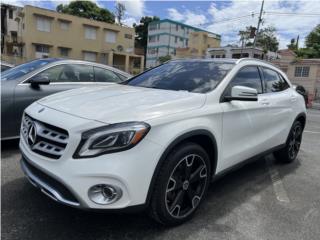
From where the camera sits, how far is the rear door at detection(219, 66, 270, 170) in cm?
323

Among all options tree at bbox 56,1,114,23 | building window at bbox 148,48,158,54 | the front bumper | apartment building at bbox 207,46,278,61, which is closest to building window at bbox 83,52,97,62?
tree at bbox 56,1,114,23

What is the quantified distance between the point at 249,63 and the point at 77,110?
2.45 meters

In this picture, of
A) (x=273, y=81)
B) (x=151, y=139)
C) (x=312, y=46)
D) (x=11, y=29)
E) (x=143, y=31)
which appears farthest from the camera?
(x=143, y=31)

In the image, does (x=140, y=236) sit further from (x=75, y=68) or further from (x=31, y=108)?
(x=75, y=68)

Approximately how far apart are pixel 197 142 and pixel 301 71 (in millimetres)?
36657

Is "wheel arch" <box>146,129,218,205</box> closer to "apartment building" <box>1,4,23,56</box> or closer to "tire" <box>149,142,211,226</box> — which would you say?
"tire" <box>149,142,211,226</box>

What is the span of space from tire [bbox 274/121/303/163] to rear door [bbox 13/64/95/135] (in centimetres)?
357

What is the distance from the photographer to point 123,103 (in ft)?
8.82

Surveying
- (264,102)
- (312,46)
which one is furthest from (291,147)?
(312,46)

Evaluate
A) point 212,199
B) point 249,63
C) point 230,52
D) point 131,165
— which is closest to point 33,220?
point 131,165

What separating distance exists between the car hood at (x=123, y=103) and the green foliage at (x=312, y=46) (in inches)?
1808

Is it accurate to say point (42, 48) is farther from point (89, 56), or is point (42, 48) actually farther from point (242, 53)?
point (242, 53)

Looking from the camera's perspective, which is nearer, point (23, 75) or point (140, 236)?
point (140, 236)

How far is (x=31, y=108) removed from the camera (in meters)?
2.99
